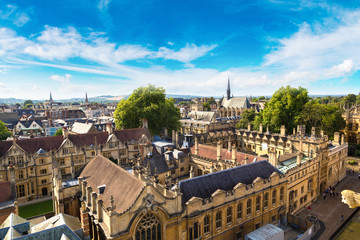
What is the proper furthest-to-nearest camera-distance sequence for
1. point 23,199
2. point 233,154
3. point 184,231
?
point 23,199 → point 233,154 → point 184,231

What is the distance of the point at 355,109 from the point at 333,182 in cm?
4059

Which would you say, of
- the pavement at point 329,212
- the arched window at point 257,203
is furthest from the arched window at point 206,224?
the pavement at point 329,212

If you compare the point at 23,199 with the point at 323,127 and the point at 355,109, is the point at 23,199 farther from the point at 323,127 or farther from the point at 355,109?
the point at 355,109

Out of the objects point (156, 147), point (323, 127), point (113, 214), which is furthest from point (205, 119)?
point (113, 214)

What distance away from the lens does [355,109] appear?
67.0 metres

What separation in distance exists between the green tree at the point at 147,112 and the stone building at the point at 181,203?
95.7 feet

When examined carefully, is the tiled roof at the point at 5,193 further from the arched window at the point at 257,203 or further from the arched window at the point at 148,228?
the arched window at the point at 257,203

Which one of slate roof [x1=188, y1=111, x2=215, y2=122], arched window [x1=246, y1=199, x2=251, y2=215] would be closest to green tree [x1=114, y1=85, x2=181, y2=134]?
slate roof [x1=188, y1=111, x2=215, y2=122]

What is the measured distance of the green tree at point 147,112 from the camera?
2092 inches

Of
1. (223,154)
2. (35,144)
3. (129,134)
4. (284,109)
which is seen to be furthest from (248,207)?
(284,109)

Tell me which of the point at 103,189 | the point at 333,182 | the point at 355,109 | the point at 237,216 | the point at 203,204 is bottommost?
the point at 333,182

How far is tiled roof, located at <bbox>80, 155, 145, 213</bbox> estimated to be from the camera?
16.6m

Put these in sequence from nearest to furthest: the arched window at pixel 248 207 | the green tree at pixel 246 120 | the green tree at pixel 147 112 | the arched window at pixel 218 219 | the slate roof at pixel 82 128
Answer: the arched window at pixel 218 219 < the arched window at pixel 248 207 < the green tree at pixel 147 112 < the slate roof at pixel 82 128 < the green tree at pixel 246 120

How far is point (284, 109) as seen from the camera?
5809cm
